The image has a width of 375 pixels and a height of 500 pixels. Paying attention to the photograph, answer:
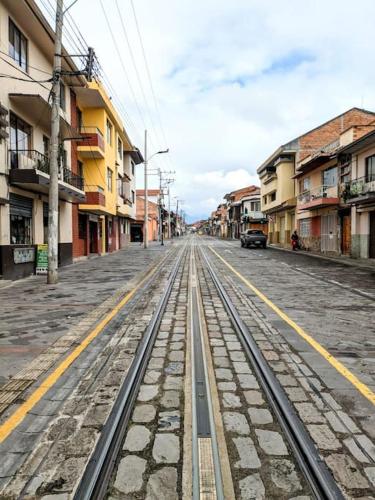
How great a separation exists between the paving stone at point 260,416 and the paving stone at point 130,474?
1157 millimetres

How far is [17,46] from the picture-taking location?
14.4 meters

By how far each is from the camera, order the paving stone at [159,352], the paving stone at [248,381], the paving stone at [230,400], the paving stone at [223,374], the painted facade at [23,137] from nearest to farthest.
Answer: the paving stone at [230,400]
the paving stone at [248,381]
the paving stone at [223,374]
the paving stone at [159,352]
the painted facade at [23,137]

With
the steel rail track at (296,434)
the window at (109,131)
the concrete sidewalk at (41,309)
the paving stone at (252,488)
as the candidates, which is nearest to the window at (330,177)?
the window at (109,131)

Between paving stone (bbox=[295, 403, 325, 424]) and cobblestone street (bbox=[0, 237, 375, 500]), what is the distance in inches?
0.4

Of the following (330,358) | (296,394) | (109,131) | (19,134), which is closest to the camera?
(296,394)

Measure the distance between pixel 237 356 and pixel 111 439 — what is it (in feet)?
8.32

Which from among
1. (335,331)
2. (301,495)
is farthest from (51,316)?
(301,495)

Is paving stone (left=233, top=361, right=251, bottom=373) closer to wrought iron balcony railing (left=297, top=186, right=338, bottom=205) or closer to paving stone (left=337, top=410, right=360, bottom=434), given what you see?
paving stone (left=337, top=410, right=360, bottom=434)

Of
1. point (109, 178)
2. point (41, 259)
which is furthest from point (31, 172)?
point (109, 178)

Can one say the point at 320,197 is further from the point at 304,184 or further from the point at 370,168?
the point at 304,184

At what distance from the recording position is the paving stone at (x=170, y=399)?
12.8 feet

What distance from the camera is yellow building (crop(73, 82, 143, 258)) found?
23266 mm

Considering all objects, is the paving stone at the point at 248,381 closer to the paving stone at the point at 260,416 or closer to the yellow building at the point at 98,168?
the paving stone at the point at 260,416

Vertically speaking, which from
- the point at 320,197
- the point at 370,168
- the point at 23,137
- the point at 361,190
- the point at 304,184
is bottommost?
the point at 361,190
